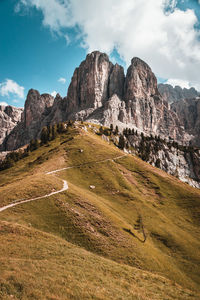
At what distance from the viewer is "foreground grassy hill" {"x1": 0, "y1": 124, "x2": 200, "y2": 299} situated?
1698cm

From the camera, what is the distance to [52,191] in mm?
41969

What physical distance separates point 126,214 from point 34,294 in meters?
33.3

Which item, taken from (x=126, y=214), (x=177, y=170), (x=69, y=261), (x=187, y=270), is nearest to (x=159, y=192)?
(x=126, y=214)

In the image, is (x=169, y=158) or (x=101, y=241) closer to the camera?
(x=101, y=241)

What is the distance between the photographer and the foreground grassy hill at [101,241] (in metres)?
17.0

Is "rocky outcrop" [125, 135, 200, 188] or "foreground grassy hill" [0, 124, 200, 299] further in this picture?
"rocky outcrop" [125, 135, 200, 188]

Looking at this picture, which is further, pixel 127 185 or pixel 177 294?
pixel 127 185

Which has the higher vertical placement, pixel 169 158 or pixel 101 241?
pixel 101 241

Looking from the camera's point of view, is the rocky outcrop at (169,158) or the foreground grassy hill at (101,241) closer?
the foreground grassy hill at (101,241)

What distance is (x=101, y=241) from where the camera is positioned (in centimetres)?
2922

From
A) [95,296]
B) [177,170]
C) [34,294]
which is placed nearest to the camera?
[34,294]

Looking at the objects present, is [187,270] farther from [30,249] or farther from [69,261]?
[30,249]

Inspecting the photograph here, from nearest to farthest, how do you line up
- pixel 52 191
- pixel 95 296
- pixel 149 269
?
pixel 95 296, pixel 149 269, pixel 52 191

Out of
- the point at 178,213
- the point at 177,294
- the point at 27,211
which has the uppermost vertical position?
the point at 27,211
